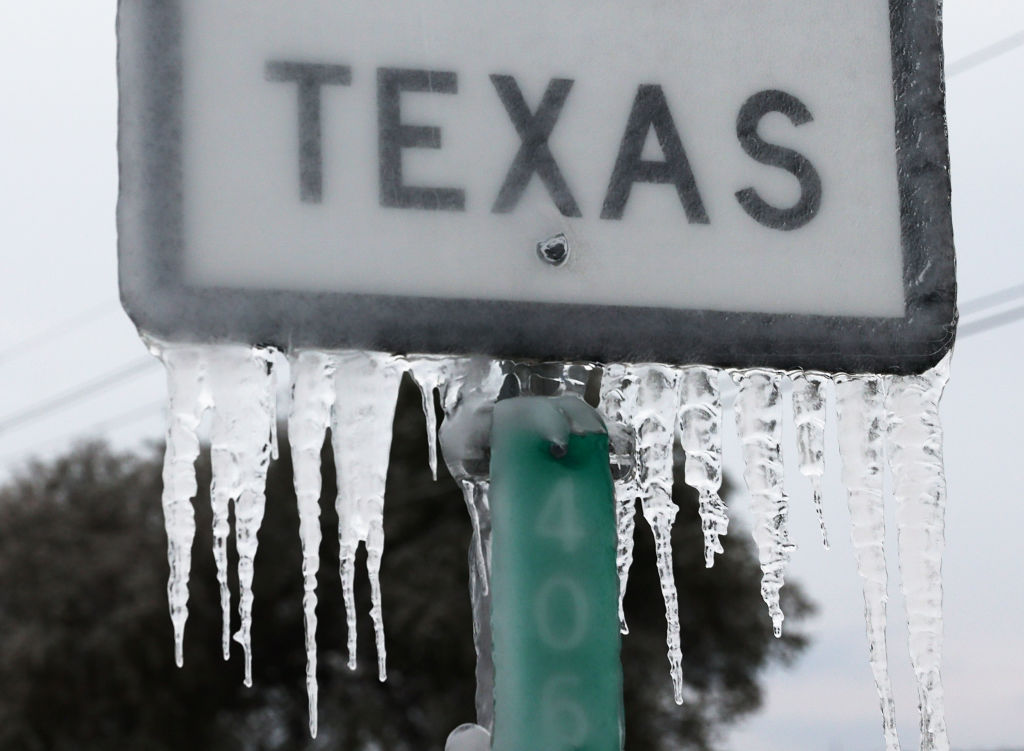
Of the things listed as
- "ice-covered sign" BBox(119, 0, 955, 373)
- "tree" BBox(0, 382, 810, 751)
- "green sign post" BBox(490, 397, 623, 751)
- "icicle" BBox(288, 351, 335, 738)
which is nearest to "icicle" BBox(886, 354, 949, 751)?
"ice-covered sign" BBox(119, 0, 955, 373)

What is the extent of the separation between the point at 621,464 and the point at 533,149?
0.21 meters

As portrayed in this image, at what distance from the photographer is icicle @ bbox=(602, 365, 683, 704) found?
3.41 ft

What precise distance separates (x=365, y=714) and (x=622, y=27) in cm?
1259

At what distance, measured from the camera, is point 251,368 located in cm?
98

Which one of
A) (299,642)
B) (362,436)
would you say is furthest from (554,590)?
(299,642)

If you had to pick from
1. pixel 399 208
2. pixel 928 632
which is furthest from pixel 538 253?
pixel 928 632

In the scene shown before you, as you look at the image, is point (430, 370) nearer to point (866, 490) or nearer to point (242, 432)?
point (242, 432)

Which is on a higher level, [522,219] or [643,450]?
[522,219]

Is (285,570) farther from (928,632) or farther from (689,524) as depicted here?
(928,632)

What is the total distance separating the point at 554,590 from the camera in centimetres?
87

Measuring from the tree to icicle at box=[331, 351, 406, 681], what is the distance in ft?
37.5

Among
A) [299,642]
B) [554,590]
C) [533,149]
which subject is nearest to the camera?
[554,590]

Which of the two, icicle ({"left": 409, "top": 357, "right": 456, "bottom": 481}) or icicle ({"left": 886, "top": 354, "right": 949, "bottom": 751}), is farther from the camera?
icicle ({"left": 886, "top": 354, "right": 949, "bottom": 751})

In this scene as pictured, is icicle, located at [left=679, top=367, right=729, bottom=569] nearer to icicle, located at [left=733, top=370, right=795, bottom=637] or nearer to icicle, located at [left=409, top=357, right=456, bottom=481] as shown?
icicle, located at [left=733, top=370, right=795, bottom=637]
